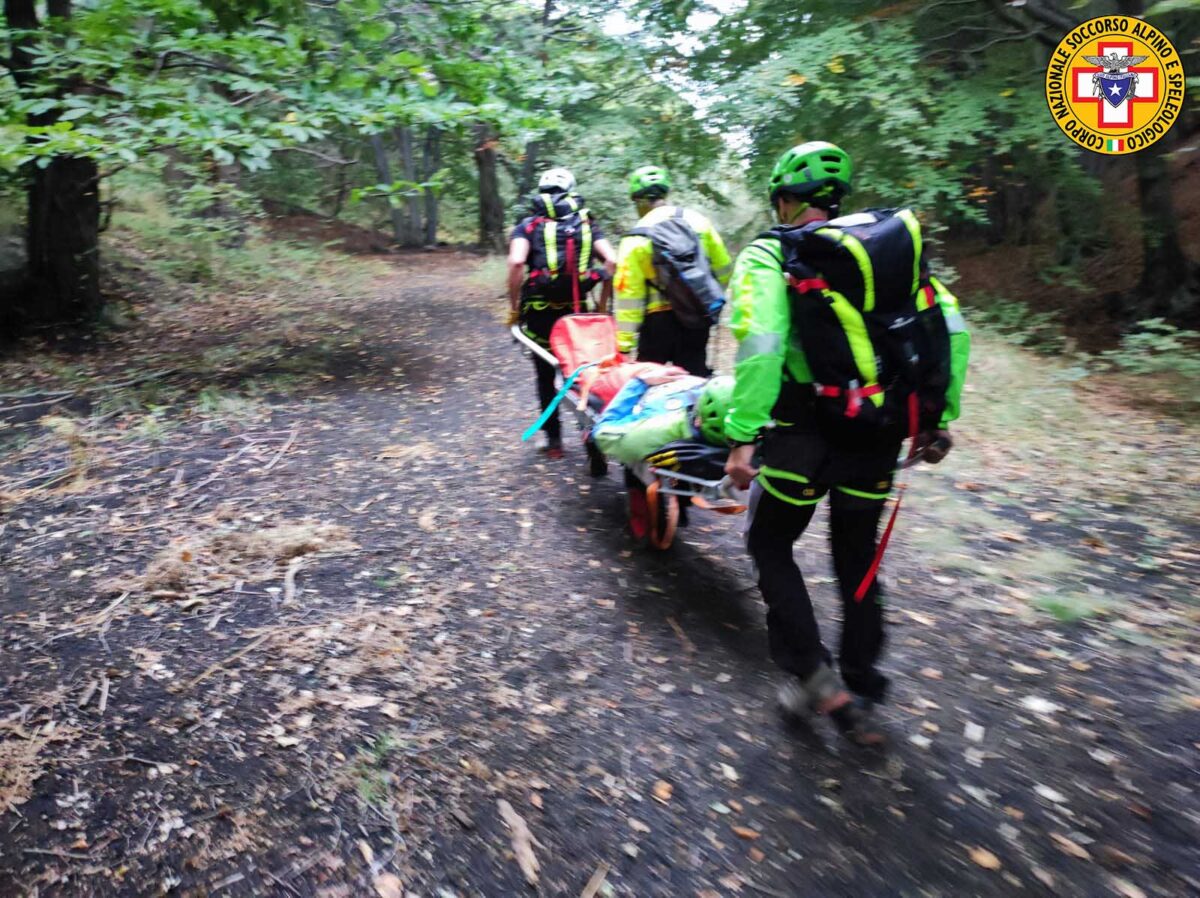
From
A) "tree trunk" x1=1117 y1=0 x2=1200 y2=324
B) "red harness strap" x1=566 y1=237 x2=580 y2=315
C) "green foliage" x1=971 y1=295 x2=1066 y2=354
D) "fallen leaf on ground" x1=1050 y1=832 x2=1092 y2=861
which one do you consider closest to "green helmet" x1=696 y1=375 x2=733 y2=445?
"fallen leaf on ground" x1=1050 y1=832 x2=1092 y2=861

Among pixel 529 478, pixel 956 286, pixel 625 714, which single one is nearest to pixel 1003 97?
pixel 956 286

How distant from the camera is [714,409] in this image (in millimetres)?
3547

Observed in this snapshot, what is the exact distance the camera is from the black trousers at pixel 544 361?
234 inches

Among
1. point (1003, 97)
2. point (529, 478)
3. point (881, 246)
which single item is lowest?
point (529, 478)

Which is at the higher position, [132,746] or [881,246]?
[881,246]

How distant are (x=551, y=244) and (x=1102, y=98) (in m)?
6.77

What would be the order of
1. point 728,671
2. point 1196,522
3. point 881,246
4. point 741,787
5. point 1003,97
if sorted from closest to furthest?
1. point 881,246
2. point 741,787
3. point 728,671
4. point 1196,522
5. point 1003,97

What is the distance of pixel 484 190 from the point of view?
71.4 ft

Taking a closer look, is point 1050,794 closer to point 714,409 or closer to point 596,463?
point 714,409

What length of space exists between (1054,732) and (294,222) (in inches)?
939

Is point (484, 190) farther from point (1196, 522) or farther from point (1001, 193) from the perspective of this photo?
point (1196, 522)

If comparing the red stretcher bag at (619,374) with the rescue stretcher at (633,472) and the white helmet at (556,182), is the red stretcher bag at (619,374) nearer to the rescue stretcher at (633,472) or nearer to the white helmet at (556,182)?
the rescue stretcher at (633,472)

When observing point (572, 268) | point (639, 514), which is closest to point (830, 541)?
point (639, 514)

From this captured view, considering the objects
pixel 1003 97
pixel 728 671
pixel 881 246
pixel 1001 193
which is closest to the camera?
pixel 881 246
